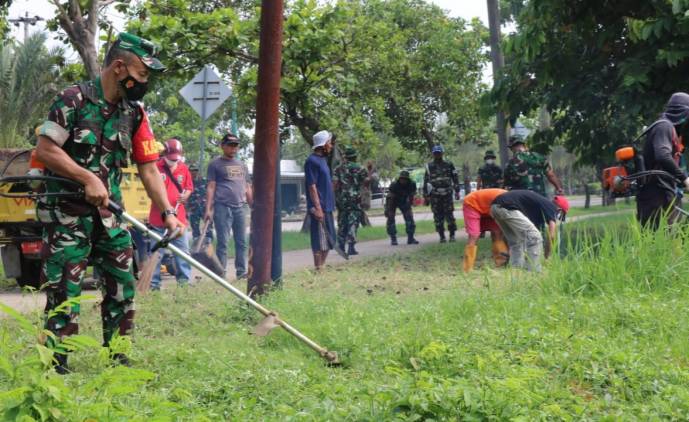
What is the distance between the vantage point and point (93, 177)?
4.80 meters

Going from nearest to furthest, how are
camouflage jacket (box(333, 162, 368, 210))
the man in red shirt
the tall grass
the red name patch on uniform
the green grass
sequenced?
the green grass
the red name patch on uniform
the tall grass
the man in red shirt
camouflage jacket (box(333, 162, 368, 210))

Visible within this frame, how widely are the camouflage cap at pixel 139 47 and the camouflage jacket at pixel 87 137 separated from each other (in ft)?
0.83

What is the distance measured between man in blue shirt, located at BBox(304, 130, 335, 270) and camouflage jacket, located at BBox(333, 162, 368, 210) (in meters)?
3.46

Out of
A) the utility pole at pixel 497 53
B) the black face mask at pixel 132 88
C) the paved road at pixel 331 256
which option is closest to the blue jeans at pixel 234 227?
the paved road at pixel 331 256

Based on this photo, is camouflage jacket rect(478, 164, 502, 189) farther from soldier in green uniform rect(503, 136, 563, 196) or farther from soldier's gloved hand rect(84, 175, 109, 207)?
soldier's gloved hand rect(84, 175, 109, 207)

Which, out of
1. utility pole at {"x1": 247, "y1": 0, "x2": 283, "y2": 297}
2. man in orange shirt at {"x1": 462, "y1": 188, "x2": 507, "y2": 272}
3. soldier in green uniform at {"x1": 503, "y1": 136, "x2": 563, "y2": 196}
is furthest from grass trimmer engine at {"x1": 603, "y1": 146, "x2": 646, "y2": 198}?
soldier in green uniform at {"x1": 503, "y1": 136, "x2": 563, "y2": 196}

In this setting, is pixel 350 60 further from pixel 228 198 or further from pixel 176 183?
pixel 176 183

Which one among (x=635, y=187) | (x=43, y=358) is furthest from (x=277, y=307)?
(x=43, y=358)

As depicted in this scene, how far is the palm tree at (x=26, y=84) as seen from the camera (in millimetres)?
23812

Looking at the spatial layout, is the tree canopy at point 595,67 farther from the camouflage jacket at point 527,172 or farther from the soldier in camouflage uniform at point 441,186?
the soldier in camouflage uniform at point 441,186

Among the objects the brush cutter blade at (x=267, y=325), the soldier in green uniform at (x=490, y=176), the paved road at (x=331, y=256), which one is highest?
the soldier in green uniform at (x=490, y=176)

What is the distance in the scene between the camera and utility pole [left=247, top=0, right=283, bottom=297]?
7441 mm

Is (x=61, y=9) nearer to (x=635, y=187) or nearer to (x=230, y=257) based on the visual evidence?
(x=230, y=257)

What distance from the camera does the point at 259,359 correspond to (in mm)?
5148
